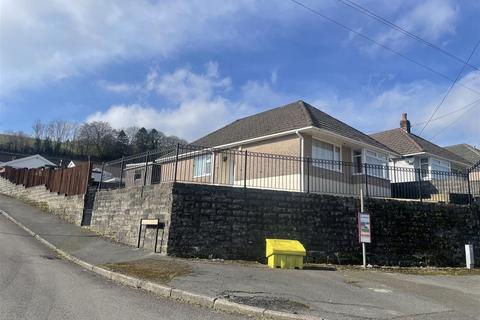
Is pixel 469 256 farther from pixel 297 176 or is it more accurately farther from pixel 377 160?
pixel 377 160

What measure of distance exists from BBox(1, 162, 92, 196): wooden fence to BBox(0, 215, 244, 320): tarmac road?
884 cm

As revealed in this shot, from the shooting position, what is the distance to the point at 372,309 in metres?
7.48

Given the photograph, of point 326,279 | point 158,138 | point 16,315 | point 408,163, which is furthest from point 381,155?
point 158,138

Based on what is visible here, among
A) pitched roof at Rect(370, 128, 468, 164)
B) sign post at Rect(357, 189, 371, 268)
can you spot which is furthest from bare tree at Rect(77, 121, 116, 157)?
sign post at Rect(357, 189, 371, 268)

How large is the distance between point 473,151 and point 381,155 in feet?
75.3

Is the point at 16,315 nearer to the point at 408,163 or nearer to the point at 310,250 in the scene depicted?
the point at 310,250

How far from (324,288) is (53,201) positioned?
17895 millimetres

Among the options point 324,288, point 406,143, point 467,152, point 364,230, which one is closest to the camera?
point 324,288

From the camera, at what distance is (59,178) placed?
2323 centimetres

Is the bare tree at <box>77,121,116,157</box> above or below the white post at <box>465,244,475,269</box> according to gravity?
above

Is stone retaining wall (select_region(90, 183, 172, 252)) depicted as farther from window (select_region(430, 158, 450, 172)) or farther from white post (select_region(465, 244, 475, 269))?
window (select_region(430, 158, 450, 172))

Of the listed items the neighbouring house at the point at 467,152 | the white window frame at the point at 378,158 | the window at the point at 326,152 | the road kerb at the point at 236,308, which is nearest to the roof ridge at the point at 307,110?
the window at the point at 326,152

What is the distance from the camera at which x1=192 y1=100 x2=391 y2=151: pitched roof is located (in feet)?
69.0

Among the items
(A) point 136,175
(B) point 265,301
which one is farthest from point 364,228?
(A) point 136,175
